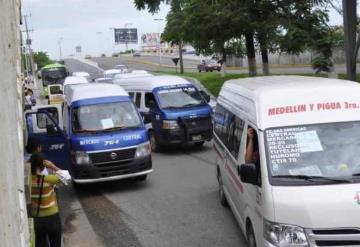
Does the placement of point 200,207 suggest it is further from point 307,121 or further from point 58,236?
point 307,121

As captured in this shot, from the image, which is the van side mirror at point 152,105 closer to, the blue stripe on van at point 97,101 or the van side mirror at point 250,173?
the blue stripe on van at point 97,101

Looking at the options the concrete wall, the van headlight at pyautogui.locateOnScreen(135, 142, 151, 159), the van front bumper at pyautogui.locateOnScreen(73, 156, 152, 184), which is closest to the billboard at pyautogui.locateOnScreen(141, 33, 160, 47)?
the van headlight at pyautogui.locateOnScreen(135, 142, 151, 159)

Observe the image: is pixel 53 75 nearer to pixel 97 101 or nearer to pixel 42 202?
pixel 97 101

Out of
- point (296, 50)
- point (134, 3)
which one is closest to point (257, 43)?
point (296, 50)

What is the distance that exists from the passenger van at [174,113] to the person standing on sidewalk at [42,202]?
9.56 meters

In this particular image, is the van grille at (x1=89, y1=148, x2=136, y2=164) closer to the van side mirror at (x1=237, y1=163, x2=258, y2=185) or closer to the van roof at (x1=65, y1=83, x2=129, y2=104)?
the van roof at (x1=65, y1=83, x2=129, y2=104)

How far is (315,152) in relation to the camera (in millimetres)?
6133

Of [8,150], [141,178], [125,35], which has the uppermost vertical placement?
[125,35]

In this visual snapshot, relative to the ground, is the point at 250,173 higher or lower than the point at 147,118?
higher

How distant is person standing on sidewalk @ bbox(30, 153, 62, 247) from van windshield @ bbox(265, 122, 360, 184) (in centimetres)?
279

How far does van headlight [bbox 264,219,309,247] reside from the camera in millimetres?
5340

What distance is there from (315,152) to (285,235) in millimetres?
1147

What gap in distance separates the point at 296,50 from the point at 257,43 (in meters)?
3.88

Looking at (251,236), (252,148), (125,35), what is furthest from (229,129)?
(125,35)
